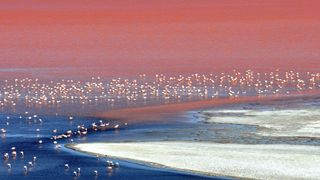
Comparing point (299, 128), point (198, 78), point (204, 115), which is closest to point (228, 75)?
point (198, 78)

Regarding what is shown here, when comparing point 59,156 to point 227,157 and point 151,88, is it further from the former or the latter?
point 151,88

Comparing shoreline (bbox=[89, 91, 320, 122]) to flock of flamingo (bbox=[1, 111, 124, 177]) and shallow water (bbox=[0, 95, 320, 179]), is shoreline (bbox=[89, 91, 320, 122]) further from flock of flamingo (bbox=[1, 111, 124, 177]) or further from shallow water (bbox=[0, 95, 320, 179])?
flock of flamingo (bbox=[1, 111, 124, 177])

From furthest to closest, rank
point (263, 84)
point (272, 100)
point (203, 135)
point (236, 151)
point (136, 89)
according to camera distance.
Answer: point (263, 84) < point (136, 89) < point (272, 100) < point (203, 135) < point (236, 151)

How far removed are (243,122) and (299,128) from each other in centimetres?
687

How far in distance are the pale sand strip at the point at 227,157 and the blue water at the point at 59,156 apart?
1.66m

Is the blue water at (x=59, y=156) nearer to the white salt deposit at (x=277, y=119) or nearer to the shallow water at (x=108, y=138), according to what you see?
the shallow water at (x=108, y=138)

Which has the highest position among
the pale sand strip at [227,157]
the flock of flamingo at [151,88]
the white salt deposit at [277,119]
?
the flock of flamingo at [151,88]

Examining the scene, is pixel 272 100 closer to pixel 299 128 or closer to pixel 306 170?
pixel 299 128

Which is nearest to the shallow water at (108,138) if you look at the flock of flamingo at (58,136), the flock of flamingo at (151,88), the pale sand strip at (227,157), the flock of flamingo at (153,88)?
the flock of flamingo at (58,136)

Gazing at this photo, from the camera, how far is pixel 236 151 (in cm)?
6003

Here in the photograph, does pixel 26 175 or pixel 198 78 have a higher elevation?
pixel 198 78

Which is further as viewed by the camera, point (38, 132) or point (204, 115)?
point (204, 115)

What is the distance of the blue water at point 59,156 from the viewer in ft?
176

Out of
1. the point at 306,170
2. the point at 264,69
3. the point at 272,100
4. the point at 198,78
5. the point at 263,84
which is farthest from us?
the point at 264,69
